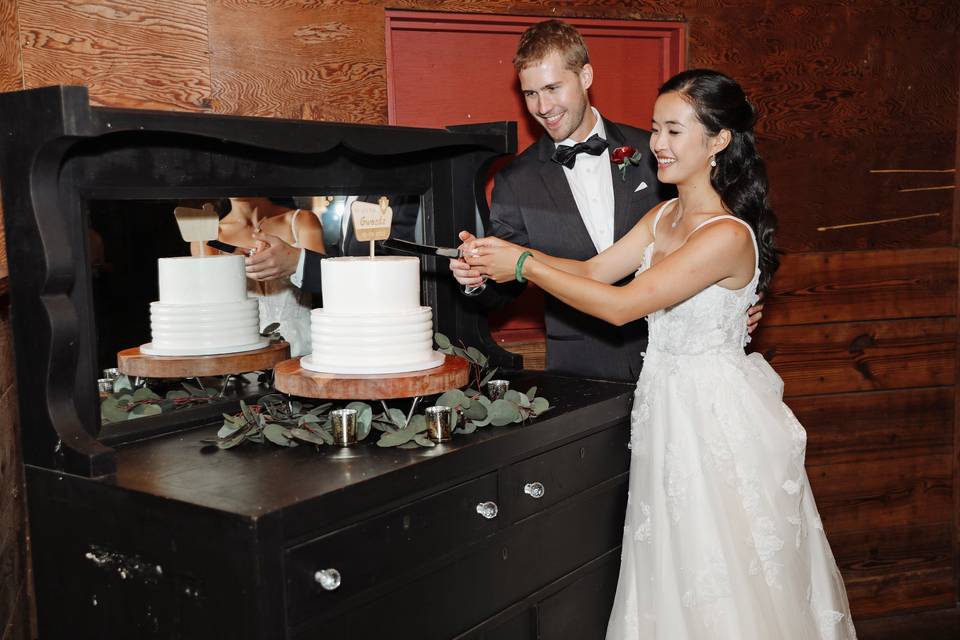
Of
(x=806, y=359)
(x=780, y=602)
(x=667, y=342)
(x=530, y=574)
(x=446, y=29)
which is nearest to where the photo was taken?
(x=530, y=574)

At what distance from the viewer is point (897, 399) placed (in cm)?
404

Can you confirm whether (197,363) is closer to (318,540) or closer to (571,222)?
(318,540)

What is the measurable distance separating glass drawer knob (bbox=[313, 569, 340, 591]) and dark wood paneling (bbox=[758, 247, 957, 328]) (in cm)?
268

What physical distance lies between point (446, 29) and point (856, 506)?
2568 mm

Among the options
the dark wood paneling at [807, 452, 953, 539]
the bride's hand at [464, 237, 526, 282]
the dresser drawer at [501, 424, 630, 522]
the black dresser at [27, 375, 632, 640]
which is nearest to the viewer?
the black dresser at [27, 375, 632, 640]

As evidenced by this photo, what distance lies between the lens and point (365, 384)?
1930mm

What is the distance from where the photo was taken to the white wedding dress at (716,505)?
7.36 feet

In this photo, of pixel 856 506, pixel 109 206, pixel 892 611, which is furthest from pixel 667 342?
pixel 892 611

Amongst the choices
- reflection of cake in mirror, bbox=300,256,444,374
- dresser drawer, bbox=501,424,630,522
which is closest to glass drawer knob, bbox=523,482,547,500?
dresser drawer, bbox=501,424,630,522

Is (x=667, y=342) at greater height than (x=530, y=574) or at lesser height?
greater

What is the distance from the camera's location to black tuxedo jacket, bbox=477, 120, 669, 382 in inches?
121

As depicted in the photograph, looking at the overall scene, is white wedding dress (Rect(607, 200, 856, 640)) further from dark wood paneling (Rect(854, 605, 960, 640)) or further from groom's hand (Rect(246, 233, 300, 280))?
dark wood paneling (Rect(854, 605, 960, 640))

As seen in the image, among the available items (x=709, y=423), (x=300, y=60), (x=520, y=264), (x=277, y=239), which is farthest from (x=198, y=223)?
(x=709, y=423)

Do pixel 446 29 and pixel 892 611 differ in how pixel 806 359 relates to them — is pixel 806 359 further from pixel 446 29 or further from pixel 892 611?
pixel 446 29
